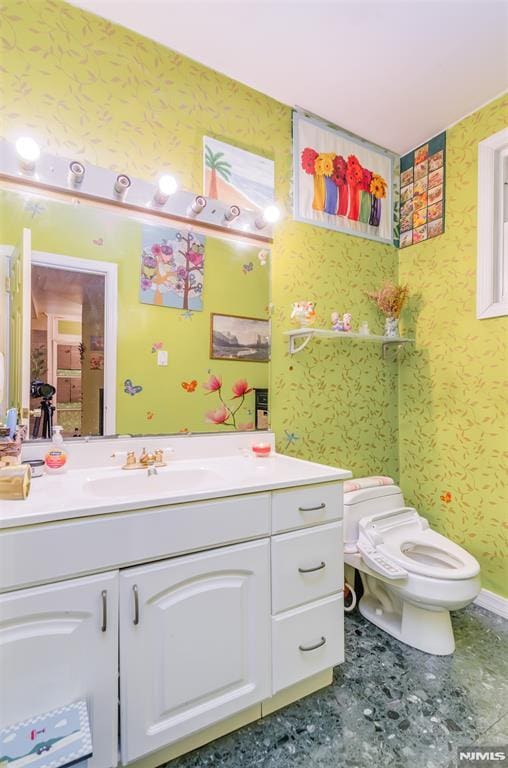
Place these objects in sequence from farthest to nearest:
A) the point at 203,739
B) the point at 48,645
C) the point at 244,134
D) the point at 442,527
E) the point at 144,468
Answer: the point at 442,527
the point at 244,134
the point at 144,468
the point at 203,739
the point at 48,645

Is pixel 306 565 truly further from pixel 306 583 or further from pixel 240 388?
pixel 240 388

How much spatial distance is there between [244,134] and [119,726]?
2305 millimetres

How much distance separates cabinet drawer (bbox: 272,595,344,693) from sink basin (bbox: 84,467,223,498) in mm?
533

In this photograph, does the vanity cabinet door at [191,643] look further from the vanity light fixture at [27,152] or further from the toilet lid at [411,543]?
the vanity light fixture at [27,152]

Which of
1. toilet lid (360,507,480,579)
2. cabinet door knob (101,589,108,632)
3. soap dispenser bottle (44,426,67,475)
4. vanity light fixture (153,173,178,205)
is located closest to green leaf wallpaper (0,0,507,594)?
vanity light fixture (153,173,178,205)

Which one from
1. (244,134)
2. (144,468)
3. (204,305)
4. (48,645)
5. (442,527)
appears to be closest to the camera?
(48,645)

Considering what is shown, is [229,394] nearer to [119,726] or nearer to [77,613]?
[77,613]

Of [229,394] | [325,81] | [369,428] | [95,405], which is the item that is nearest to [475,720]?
[369,428]

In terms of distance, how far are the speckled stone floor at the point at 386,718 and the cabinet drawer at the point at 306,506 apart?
642 mm

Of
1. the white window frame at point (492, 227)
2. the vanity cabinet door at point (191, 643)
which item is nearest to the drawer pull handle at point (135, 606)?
the vanity cabinet door at point (191, 643)

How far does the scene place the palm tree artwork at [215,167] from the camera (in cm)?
174

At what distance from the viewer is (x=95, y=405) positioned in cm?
147

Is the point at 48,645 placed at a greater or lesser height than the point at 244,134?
lesser

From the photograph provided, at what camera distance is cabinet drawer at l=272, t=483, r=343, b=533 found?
Answer: 1246 mm
